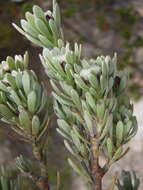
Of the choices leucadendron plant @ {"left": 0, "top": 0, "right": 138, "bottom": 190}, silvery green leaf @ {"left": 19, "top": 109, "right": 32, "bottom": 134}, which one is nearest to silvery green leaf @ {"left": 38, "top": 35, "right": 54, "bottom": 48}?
leucadendron plant @ {"left": 0, "top": 0, "right": 138, "bottom": 190}

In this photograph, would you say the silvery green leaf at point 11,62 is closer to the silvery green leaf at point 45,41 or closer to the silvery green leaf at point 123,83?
the silvery green leaf at point 45,41

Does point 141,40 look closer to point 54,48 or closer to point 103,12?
point 103,12

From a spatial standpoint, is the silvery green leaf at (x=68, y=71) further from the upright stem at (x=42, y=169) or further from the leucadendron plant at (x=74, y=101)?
the upright stem at (x=42, y=169)

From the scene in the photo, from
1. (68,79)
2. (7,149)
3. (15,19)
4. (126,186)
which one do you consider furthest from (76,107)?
(15,19)

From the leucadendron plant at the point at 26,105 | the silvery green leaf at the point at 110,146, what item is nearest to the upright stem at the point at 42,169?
the leucadendron plant at the point at 26,105

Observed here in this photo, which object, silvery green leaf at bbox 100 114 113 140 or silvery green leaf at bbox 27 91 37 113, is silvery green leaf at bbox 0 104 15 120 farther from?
silvery green leaf at bbox 100 114 113 140

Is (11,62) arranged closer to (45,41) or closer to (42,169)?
(45,41)

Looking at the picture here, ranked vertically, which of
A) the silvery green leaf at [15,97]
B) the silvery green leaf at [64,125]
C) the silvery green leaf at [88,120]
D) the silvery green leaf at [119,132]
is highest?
the silvery green leaf at [15,97]

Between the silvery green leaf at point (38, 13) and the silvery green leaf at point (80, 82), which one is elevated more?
the silvery green leaf at point (38, 13)
